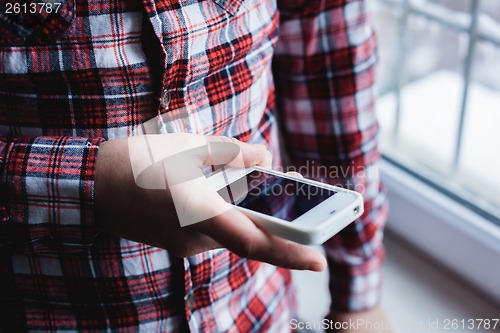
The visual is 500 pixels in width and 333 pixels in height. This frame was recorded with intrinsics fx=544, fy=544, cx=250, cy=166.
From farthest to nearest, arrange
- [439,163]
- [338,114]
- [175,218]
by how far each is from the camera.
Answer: [439,163] < [338,114] < [175,218]

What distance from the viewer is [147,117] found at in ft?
1.45

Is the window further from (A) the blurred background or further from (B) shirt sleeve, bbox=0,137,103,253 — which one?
(B) shirt sleeve, bbox=0,137,103,253

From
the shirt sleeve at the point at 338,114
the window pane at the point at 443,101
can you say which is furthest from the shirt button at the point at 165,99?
the window pane at the point at 443,101

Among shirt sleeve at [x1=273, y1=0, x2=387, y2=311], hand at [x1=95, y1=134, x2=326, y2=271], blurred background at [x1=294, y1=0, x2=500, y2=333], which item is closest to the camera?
hand at [x1=95, y1=134, x2=326, y2=271]

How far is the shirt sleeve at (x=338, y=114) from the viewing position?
596mm

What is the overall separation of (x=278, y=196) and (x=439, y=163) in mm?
538

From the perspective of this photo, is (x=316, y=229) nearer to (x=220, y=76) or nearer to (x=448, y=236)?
(x=220, y=76)

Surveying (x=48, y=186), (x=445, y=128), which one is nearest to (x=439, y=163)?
(x=445, y=128)

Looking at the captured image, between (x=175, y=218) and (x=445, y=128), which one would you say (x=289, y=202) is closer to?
(x=175, y=218)

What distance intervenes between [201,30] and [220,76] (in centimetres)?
5

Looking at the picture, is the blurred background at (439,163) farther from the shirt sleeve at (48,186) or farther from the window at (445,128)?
the shirt sleeve at (48,186)

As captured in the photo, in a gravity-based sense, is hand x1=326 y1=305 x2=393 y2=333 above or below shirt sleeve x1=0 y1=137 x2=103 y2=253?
below

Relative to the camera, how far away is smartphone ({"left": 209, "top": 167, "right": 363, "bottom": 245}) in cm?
36

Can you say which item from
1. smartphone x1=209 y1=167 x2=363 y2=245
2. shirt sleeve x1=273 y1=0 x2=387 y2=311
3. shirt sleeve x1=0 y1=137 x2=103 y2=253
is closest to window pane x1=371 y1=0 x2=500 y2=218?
shirt sleeve x1=273 y1=0 x2=387 y2=311
